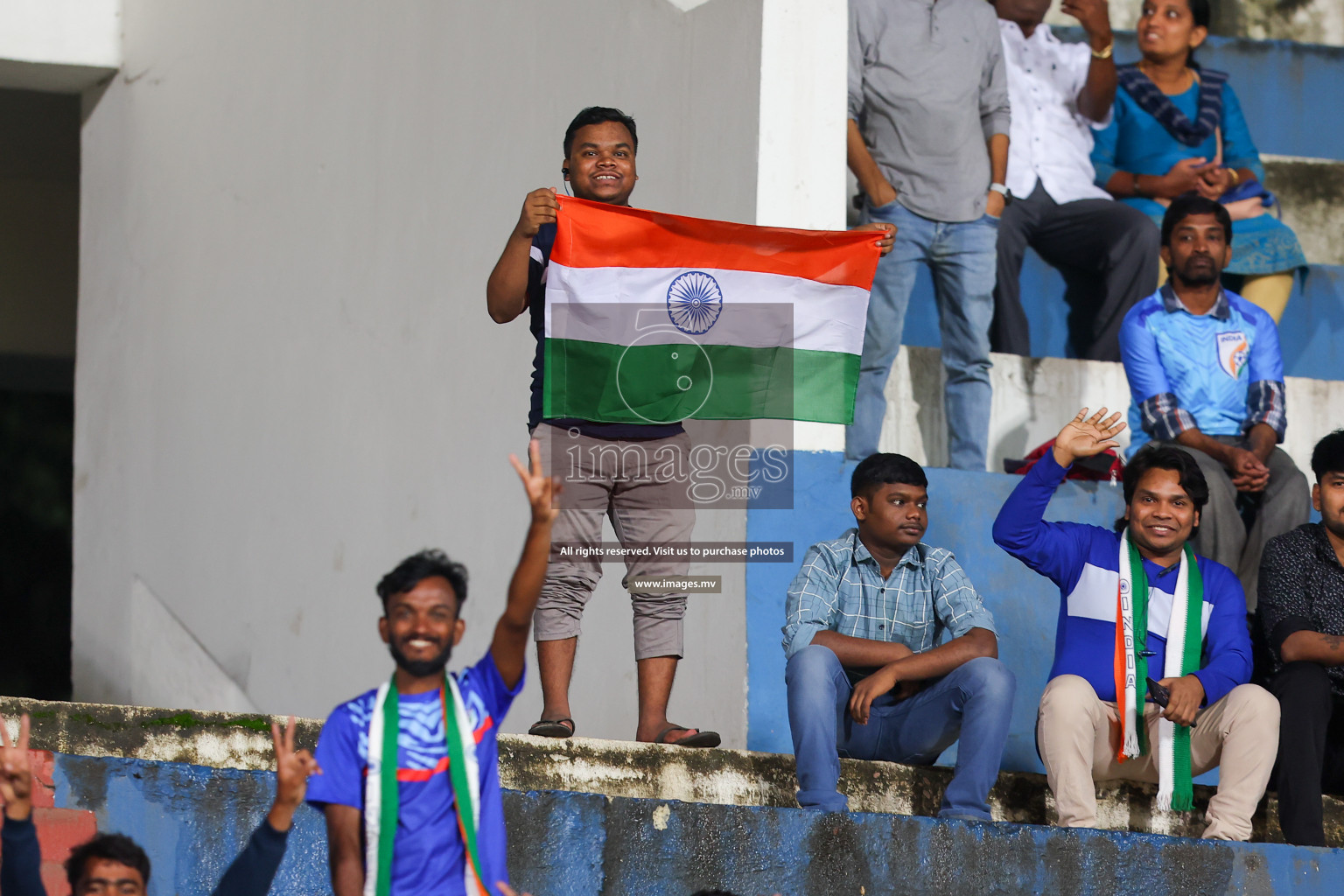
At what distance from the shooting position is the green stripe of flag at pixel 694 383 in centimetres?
509

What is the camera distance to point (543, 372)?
16.7ft

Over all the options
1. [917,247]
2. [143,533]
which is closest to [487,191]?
[917,247]

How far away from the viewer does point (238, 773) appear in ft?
13.7

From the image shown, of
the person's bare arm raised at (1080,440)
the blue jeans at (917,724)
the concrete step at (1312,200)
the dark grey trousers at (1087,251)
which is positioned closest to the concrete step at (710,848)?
the blue jeans at (917,724)

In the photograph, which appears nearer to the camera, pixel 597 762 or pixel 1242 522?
pixel 597 762

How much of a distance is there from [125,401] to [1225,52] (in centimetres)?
606

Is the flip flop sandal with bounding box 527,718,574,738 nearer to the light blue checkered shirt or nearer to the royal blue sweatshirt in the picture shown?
the light blue checkered shirt

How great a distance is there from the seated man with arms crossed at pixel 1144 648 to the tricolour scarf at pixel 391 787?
1.82 meters

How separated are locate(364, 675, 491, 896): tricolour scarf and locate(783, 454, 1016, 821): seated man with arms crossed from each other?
127 cm

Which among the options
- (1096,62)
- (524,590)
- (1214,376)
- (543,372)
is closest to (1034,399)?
(1214,376)

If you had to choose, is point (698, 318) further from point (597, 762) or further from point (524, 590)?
point (524, 590)

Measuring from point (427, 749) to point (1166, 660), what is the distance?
2354mm

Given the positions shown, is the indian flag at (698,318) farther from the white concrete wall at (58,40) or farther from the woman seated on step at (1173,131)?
the white concrete wall at (58,40)

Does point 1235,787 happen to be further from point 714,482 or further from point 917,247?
point 917,247
